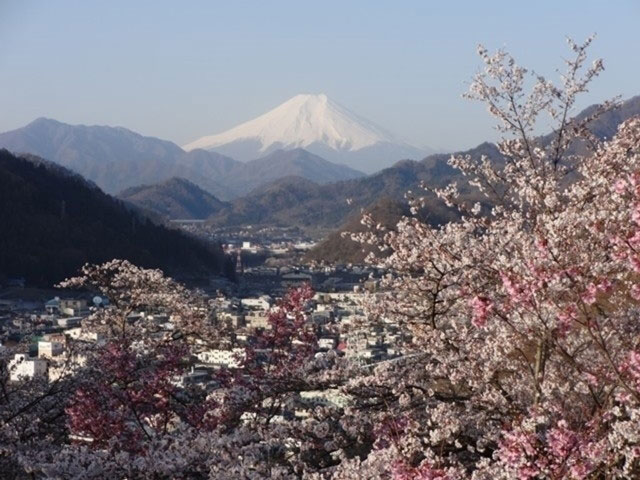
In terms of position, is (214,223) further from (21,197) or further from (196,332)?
(196,332)

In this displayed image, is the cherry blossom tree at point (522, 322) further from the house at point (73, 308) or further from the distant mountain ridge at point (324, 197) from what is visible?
the distant mountain ridge at point (324, 197)

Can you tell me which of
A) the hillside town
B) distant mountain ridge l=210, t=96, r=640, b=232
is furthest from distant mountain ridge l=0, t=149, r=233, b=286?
distant mountain ridge l=210, t=96, r=640, b=232

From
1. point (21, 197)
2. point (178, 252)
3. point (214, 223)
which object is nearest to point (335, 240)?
point (178, 252)

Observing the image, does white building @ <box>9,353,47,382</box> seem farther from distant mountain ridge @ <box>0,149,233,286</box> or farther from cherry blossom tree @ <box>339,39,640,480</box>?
distant mountain ridge @ <box>0,149,233,286</box>

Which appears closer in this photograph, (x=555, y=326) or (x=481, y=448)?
(x=555, y=326)

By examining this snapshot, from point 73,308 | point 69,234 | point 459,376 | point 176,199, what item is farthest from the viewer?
point 176,199

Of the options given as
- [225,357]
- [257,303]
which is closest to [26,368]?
[225,357]

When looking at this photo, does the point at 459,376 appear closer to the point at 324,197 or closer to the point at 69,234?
the point at 69,234

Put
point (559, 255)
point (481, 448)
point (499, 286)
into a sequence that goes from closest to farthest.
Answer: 1. point (559, 255)
2. point (481, 448)
3. point (499, 286)
